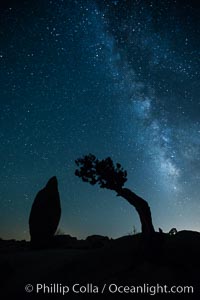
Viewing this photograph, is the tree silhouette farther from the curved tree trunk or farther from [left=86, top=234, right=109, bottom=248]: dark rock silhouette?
[left=86, top=234, right=109, bottom=248]: dark rock silhouette

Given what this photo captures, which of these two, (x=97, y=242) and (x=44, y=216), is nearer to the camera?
(x=44, y=216)

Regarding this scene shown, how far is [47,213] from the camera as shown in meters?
25.3

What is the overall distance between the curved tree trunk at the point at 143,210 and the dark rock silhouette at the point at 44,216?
1342cm

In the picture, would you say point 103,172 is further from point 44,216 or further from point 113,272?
point 44,216

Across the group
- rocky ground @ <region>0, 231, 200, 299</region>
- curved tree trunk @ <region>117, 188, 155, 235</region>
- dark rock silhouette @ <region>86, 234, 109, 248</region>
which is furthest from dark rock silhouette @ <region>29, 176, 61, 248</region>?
curved tree trunk @ <region>117, 188, 155, 235</region>

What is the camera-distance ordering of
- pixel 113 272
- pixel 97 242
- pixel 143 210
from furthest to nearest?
pixel 97 242, pixel 143 210, pixel 113 272

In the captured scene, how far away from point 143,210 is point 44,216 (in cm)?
1416

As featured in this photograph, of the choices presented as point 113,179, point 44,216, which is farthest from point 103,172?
point 44,216

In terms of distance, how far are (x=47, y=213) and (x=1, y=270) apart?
11.6 metres

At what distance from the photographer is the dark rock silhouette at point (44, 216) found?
24.3 metres

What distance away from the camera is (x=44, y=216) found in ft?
82.2

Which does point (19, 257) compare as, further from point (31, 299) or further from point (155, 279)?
point (155, 279)

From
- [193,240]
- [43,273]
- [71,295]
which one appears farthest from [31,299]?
[193,240]

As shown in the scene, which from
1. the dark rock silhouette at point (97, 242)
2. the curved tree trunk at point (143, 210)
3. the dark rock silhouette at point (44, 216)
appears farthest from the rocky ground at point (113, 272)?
the dark rock silhouette at point (97, 242)
